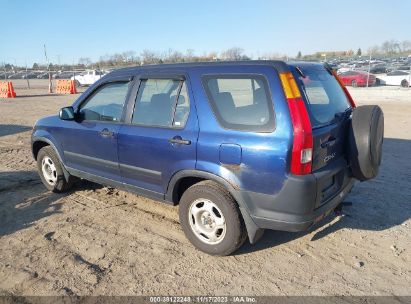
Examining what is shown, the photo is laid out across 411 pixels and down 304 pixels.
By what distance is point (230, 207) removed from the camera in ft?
10.6

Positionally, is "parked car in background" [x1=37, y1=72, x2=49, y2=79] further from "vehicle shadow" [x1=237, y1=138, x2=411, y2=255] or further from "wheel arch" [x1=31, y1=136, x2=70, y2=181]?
"vehicle shadow" [x1=237, y1=138, x2=411, y2=255]

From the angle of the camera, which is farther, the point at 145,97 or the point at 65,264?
the point at 145,97

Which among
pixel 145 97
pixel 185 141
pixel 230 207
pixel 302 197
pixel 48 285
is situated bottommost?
pixel 48 285

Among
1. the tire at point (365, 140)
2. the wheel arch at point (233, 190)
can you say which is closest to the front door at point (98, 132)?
the wheel arch at point (233, 190)

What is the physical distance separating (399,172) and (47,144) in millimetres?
5812

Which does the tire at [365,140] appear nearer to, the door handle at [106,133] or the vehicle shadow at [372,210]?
the vehicle shadow at [372,210]

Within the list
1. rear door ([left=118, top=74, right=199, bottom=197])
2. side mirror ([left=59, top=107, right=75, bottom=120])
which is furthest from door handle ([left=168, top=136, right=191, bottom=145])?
side mirror ([left=59, top=107, right=75, bottom=120])

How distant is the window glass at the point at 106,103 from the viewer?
4191 mm

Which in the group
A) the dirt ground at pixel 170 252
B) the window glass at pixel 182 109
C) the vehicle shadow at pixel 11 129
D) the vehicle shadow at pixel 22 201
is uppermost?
the window glass at pixel 182 109

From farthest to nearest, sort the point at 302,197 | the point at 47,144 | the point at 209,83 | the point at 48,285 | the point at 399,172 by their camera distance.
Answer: the point at 399,172, the point at 47,144, the point at 209,83, the point at 48,285, the point at 302,197

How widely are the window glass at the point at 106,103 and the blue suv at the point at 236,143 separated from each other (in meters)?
0.02

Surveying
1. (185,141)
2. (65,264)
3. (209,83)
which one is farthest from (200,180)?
(65,264)

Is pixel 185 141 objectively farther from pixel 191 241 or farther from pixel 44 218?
pixel 44 218

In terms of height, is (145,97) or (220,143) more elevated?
(145,97)
